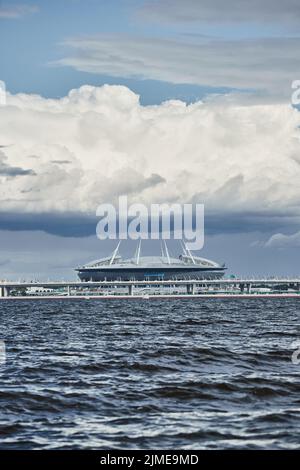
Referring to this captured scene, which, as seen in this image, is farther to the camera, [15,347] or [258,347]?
[15,347]

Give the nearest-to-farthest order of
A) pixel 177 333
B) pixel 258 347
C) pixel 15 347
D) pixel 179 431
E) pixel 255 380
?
pixel 179 431 → pixel 255 380 → pixel 258 347 → pixel 15 347 → pixel 177 333

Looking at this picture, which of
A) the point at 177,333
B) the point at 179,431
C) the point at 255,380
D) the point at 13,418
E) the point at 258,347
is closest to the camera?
the point at 179,431

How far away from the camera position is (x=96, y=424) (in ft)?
95.5

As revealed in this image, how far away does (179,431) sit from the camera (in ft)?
90.3

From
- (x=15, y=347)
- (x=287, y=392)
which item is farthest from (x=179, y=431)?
(x=15, y=347)
